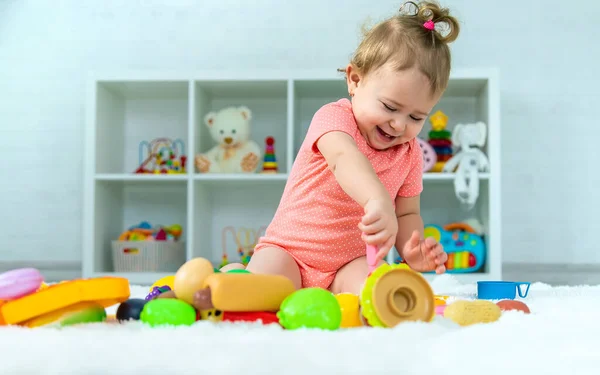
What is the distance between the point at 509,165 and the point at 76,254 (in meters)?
1.75

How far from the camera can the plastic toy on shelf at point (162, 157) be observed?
2.31 metres

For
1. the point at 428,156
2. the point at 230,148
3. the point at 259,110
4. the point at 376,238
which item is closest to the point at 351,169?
the point at 376,238

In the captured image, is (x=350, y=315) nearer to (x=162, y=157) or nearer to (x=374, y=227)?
(x=374, y=227)

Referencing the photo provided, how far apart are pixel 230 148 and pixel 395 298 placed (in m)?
1.66

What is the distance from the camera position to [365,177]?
840 millimetres

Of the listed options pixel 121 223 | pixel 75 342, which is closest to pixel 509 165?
pixel 121 223

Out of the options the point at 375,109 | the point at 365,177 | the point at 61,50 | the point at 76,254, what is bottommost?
the point at 76,254

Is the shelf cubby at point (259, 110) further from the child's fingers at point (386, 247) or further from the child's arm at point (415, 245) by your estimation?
the child's fingers at point (386, 247)

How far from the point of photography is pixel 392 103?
983 mm

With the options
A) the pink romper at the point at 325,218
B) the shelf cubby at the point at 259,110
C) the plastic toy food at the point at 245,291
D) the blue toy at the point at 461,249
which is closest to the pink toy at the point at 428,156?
the blue toy at the point at 461,249

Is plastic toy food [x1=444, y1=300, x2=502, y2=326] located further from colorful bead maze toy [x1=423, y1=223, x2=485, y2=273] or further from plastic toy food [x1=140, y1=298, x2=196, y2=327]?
colorful bead maze toy [x1=423, y1=223, x2=485, y2=273]

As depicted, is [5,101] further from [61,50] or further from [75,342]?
[75,342]

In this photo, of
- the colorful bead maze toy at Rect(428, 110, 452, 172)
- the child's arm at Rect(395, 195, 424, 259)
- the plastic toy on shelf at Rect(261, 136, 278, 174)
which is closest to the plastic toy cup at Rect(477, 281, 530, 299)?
the child's arm at Rect(395, 195, 424, 259)

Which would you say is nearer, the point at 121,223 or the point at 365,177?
the point at 365,177
